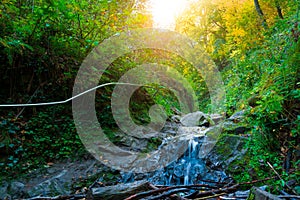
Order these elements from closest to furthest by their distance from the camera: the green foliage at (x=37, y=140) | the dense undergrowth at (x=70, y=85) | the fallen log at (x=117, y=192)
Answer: the fallen log at (x=117, y=192)
the dense undergrowth at (x=70, y=85)
the green foliage at (x=37, y=140)

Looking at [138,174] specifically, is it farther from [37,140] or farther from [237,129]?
[237,129]

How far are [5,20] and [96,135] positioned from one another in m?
2.87

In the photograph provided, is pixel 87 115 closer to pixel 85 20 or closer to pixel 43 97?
pixel 43 97

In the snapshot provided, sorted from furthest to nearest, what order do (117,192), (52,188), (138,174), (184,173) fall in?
1. (184,173)
2. (138,174)
3. (52,188)
4. (117,192)

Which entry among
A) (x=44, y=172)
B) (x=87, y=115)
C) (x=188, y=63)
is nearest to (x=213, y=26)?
(x=188, y=63)

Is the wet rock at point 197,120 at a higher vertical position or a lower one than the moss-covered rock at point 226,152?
higher

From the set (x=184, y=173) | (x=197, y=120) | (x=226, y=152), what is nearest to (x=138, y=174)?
(x=184, y=173)

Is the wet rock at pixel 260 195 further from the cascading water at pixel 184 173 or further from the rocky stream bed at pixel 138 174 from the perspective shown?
the cascading water at pixel 184 173

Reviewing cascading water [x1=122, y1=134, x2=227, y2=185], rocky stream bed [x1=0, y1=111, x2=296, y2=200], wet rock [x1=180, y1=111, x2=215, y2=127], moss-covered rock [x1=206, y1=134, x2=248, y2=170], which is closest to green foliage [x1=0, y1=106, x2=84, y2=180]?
rocky stream bed [x1=0, y1=111, x2=296, y2=200]

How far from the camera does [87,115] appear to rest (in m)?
4.61

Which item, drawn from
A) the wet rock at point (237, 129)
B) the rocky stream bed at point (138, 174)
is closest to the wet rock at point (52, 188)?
the rocky stream bed at point (138, 174)

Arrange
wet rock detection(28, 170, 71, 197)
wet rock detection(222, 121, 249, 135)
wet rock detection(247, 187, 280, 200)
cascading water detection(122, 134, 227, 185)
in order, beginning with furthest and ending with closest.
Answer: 1. wet rock detection(222, 121, 249, 135)
2. cascading water detection(122, 134, 227, 185)
3. wet rock detection(28, 170, 71, 197)
4. wet rock detection(247, 187, 280, 200)

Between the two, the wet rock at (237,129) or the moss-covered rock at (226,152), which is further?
the wet rock at (237,129)

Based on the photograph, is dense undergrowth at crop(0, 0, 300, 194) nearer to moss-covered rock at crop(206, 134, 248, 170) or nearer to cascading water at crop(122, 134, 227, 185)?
moss-covered rock at crop(206, 134, 248, 170)
